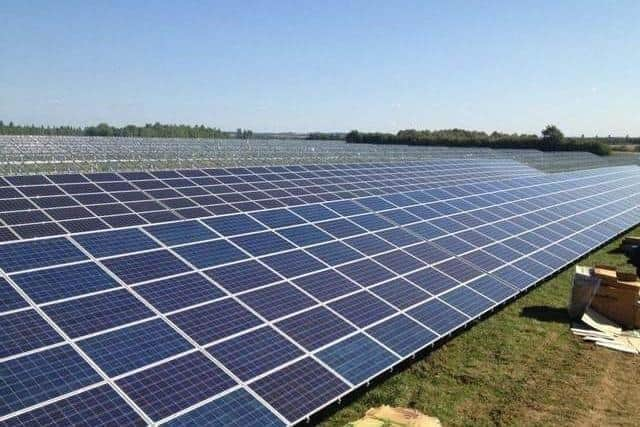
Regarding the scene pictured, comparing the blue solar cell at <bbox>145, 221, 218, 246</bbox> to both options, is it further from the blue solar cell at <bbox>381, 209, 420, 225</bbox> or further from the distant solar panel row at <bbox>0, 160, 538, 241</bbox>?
the blue solar cell at <bbox>381, 209, 420, 225</bbox>

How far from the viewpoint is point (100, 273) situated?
41.0 ft

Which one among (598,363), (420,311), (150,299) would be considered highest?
(150,299)

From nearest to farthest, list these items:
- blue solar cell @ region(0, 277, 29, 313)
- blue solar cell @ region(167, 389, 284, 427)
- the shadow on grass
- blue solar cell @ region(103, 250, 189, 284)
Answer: blue solar cell @ region(167, 389, 284, 427)
blue solar cell @ region(0, 277, 29, 313)
blue solar cell @ region(103, 250, 189, 284)
the shadow on grass

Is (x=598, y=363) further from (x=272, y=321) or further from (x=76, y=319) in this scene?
(x=76, y=319)

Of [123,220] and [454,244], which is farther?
[454,244]

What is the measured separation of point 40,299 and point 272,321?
548cm

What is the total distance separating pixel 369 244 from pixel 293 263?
172 inches

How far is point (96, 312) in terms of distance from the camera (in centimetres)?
1098

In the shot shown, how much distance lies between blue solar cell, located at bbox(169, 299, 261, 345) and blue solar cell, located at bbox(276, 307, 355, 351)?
916mm

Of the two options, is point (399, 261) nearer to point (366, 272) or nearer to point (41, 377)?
point (366, 272)

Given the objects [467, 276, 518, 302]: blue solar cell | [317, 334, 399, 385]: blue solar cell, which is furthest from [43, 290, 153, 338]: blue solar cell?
[467, 276, 518, 302]: blue solar cell

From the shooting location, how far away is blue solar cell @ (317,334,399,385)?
11547 mm

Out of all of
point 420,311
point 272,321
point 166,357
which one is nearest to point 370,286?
point 420,311

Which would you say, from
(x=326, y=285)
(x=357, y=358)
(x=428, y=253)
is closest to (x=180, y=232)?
(x=326, y=285)
